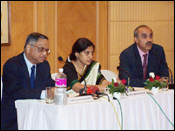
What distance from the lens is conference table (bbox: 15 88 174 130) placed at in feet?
8.30

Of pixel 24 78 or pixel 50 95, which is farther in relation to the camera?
pixel 24 78

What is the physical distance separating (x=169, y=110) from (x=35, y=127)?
5.03ft

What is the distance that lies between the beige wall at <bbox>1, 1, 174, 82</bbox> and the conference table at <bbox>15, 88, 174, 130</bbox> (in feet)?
8.87

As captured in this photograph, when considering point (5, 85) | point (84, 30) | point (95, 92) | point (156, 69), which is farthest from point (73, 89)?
point (84, 30)

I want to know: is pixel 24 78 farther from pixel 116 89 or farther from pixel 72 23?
pixel 72 23

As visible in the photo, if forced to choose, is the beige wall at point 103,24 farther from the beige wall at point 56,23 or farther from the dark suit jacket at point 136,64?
the dark suit jacket at point 136,64

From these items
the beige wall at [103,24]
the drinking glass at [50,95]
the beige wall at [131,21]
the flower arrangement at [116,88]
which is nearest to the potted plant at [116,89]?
the flower arrangement at [116,88]

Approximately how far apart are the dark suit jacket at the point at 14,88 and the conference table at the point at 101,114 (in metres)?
0.17

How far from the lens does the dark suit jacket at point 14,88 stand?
119 inches

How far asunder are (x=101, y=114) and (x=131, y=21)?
→ 385cm

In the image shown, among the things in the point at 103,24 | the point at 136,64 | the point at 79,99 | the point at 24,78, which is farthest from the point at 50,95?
the point at 103,24

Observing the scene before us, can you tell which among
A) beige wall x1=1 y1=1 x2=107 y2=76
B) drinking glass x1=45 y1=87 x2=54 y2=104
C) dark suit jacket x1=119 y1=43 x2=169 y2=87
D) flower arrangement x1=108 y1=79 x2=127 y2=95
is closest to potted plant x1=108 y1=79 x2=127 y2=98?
flower arrangement x1=108 y1=79 x2=127 y2=95

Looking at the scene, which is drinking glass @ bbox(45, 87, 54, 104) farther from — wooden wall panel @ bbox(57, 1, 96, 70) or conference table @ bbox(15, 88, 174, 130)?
wooden wall panel @ bbox(57, 1, 96, 70)

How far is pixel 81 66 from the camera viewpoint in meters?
3.87
